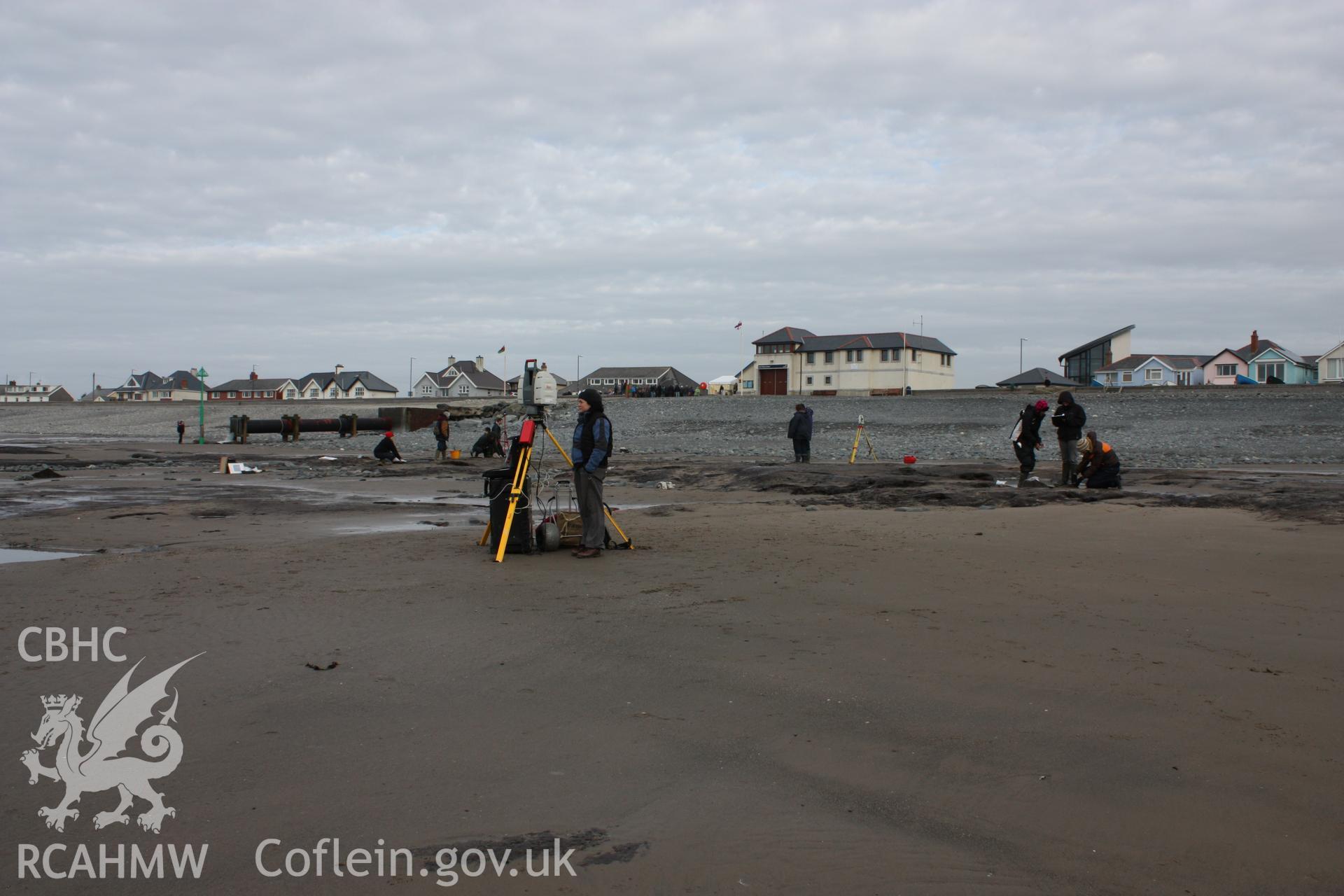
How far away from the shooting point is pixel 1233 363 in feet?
249

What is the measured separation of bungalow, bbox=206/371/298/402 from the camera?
429 ft

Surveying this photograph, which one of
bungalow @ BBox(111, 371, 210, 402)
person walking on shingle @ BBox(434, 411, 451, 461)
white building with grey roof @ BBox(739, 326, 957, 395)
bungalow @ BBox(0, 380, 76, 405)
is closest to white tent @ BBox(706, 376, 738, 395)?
white building with grey roof @ BBox(739, 326, 957, 395)

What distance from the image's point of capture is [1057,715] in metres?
4.26

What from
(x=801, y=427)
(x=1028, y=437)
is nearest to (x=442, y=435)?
(x=801, y=427)

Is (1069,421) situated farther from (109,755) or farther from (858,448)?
(109,755)

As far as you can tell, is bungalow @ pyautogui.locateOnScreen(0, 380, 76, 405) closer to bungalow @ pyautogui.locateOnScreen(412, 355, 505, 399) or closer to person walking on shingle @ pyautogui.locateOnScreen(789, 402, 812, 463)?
bungalow @ pyautogui.locateOnScreen(412, 355, 505, 399)

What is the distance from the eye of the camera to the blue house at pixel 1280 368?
72.0 m

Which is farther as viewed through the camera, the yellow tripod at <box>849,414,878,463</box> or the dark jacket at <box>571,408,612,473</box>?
the yellow tripod at <box>849,414,878,463</box>

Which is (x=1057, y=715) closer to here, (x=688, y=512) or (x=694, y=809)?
(x=694, y=809)

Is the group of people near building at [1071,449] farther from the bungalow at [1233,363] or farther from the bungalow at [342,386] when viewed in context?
the bungalow at [342,386]

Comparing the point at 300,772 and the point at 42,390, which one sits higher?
the point at 42,390

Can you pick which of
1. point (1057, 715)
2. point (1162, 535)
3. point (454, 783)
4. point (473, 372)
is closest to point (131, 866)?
point (454, 783)

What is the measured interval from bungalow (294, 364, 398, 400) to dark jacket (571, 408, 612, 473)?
119435 millimetres

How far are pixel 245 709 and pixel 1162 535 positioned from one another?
332 inches
